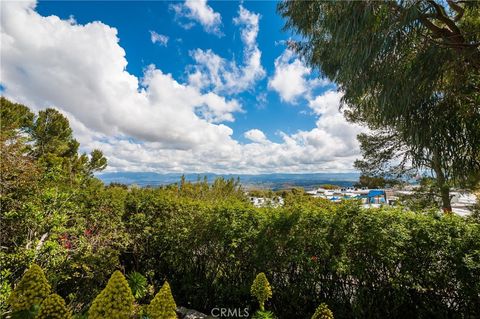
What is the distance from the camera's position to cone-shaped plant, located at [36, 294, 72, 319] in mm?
806

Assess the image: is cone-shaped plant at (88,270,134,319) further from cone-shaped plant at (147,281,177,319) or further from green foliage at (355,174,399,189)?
green foliage at (355,174,399,189)

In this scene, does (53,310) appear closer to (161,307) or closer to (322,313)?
(161,307)

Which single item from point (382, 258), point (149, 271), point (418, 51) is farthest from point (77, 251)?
point (418, 51)

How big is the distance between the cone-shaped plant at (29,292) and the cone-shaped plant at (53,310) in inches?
3.2

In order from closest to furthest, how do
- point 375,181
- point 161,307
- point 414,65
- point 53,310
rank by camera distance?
point 53,310 → point 161,307 → point 414,65 → point 375,181

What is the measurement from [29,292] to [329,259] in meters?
2.75

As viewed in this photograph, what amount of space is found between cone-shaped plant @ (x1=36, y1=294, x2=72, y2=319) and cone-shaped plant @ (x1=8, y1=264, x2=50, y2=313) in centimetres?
8

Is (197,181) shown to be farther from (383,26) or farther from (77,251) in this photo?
(383,26)

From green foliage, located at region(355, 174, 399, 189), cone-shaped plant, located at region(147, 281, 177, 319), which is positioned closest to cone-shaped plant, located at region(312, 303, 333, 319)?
cone-shaped plant, located at region(147, 281, 177, 319)

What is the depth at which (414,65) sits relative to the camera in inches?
121

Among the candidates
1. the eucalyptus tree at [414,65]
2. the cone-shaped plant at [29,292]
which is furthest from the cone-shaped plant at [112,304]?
the eucalyptus tree at [414,65]

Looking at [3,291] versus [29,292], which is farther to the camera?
[3,291]

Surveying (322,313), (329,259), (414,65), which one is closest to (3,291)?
(322,313)

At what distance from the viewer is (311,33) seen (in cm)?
368
